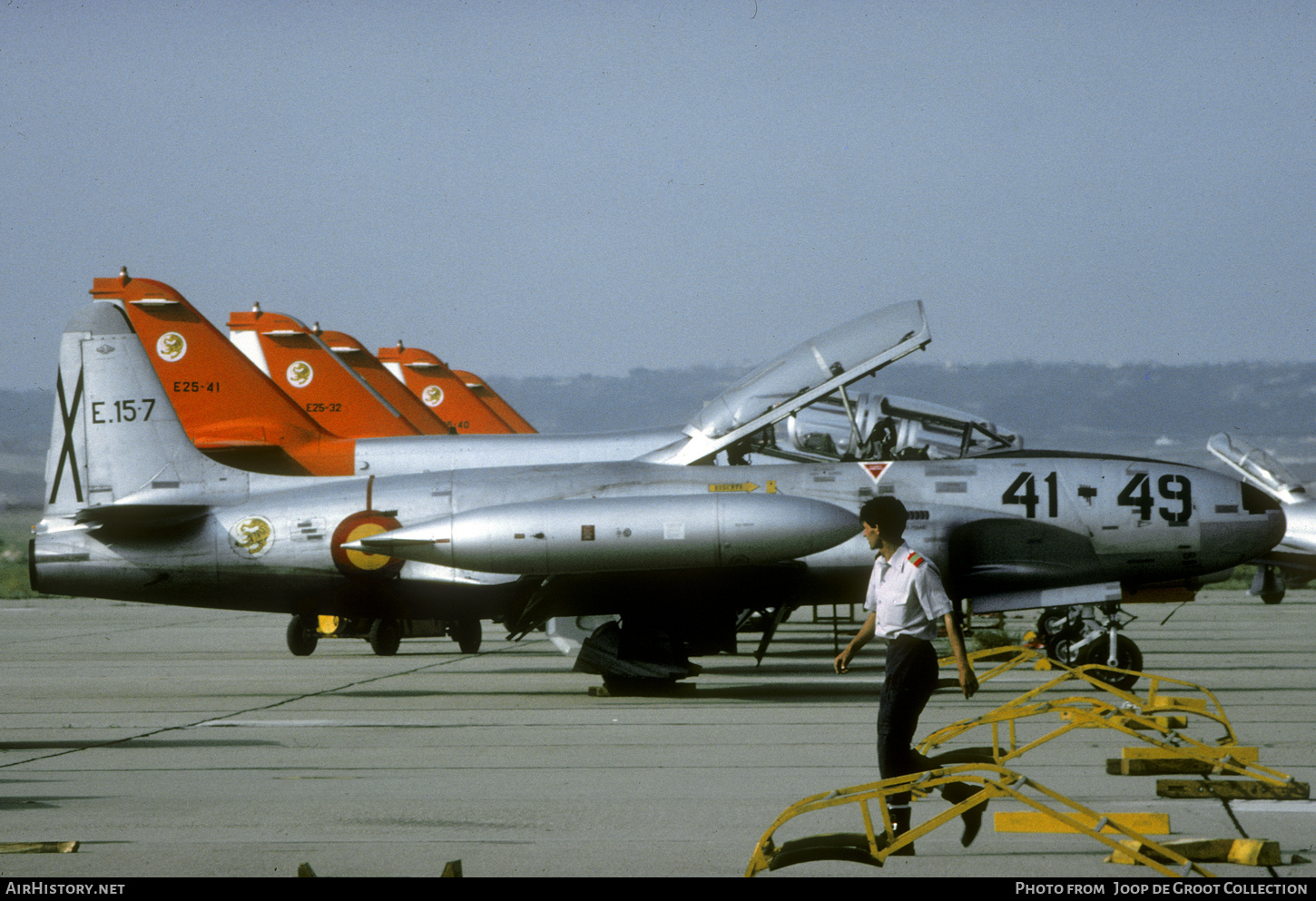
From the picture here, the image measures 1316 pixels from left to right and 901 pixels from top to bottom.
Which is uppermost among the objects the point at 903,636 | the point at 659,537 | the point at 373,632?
the point at 659,537

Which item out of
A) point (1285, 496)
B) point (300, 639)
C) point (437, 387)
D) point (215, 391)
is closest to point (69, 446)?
point (215, 391)

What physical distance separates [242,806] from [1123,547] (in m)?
8.73

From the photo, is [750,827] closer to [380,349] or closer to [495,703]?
[495,703]

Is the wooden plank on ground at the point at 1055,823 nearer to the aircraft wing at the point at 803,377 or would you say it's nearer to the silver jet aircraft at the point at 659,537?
the silver jet aircraft at the point at 659,537

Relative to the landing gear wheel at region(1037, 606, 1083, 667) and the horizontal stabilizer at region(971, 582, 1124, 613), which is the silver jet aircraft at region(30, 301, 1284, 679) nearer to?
the horizontal stabilizer at region(971, 582, 1124, 613)

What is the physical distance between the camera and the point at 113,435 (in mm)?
15094

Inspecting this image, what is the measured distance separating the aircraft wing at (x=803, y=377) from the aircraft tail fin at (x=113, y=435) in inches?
192

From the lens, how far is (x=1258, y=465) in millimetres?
28969

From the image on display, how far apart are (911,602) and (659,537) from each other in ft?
18.7

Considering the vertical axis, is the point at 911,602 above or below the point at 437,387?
below

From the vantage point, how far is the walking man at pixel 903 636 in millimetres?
6691

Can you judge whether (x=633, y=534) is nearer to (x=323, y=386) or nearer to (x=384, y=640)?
(x=384, y=640)

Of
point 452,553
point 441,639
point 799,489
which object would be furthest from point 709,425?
point 441,639

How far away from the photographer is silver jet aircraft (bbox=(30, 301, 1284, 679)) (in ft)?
41.2
